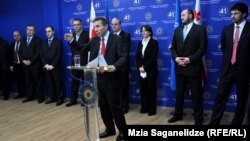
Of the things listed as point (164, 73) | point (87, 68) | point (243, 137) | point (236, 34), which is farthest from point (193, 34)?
point (243, 137)

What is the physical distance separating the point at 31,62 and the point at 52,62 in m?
0.56

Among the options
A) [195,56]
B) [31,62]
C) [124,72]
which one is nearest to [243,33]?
[195,56]

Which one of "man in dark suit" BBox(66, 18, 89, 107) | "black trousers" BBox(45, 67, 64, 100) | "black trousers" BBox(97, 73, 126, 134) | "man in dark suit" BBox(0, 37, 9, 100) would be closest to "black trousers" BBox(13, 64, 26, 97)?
"man in dark suit" BBox(0, 37, 9, 100)

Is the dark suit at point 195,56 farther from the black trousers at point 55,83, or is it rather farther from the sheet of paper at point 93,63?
the black trousers at point 55,83

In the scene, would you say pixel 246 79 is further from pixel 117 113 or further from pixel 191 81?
pixel 117 113

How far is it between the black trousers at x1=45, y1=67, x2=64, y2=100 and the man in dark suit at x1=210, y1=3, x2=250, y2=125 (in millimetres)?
3147

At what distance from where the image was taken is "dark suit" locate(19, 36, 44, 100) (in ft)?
19.8

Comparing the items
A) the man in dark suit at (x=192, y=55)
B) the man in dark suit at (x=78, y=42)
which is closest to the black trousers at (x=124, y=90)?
the man in dark suit at (x=78, y=42)

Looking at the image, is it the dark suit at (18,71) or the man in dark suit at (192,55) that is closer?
the man in dark suit at (192,55)

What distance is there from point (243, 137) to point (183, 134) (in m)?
0.24

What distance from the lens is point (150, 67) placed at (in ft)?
15.5

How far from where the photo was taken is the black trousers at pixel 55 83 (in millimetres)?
5762

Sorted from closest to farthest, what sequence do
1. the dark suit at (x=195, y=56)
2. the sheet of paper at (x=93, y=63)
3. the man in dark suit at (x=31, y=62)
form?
the sheet of paper at (x=93, y=63)
the dark suit at (x=195, y=56)
the man in dark suit at (x=31, y=62)

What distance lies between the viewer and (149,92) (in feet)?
15.8
